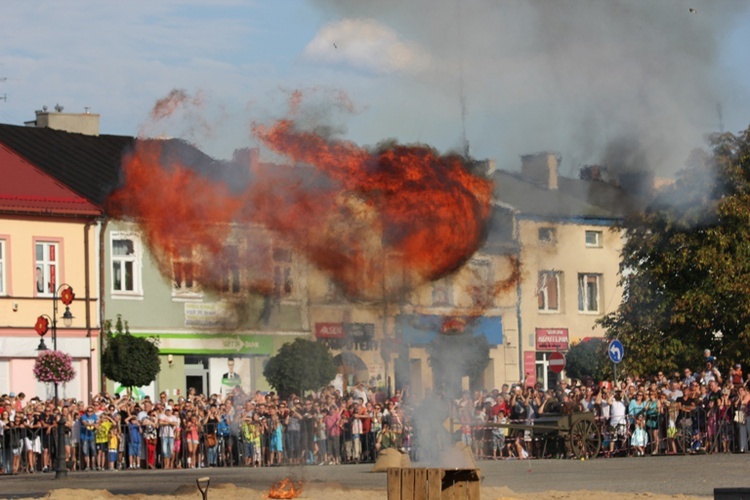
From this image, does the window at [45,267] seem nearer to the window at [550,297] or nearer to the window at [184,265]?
the window at [550,297]

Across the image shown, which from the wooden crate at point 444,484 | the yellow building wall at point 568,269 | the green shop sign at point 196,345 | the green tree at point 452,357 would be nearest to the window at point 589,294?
the yellow building wall at point 568,269

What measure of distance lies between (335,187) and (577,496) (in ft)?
23.1

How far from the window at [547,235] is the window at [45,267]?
990 inches

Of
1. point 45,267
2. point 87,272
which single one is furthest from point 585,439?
point 45,267

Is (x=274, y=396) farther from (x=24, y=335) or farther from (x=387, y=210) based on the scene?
(x=24, y=335)

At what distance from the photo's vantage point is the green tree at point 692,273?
143 feet

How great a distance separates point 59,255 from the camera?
5344 centimetres

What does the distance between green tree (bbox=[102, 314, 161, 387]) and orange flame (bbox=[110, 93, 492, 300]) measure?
775 inches

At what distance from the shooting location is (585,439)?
3881 cm

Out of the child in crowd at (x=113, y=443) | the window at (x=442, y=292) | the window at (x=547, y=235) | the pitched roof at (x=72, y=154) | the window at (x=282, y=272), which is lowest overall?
the child in crowd at (x=113, y=443)

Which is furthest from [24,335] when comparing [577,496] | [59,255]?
[577,496]

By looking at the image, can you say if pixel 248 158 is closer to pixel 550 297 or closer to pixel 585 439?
pixel 585 439

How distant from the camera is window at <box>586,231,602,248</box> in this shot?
35972 mm

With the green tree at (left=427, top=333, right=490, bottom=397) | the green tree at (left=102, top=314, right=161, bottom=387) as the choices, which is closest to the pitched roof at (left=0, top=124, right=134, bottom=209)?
the green tree at (left=102, top=314, right=161, bottom=387)
